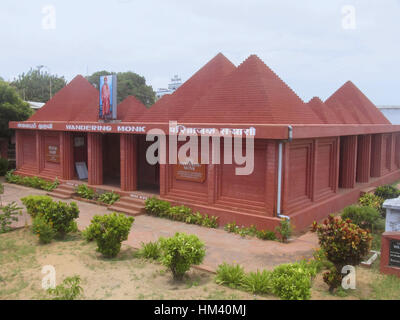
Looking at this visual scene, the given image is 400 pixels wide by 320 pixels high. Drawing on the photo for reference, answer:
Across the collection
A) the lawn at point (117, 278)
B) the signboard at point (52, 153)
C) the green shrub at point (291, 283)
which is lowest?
the lawn at point (117, 278)

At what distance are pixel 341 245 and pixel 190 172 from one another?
6714 millimetres

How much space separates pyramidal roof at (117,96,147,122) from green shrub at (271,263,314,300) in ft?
34.4

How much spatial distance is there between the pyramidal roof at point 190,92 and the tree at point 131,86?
3353 centimetres

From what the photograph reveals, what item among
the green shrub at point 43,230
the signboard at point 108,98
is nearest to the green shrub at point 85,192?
the signboard at point 108,98

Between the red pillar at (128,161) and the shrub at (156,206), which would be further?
the red pillar at (128,161)

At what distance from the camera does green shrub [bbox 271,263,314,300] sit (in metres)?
6.22

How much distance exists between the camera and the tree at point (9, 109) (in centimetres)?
2142

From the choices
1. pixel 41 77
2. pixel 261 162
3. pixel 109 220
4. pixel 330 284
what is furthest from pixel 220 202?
pixel 41 77

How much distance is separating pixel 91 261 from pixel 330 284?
5109mm

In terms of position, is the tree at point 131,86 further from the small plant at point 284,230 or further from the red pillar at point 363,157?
the small plant at point 284,230

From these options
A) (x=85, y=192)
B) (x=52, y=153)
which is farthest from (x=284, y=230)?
(x=52, y=153)

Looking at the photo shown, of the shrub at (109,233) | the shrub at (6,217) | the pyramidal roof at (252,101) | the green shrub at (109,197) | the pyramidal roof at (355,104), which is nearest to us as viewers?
the shrub at (109,233)

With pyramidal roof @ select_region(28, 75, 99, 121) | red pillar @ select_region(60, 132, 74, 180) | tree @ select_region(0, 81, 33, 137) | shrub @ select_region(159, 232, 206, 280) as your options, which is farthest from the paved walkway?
tree @ select_region(0, 81, 33, 137)

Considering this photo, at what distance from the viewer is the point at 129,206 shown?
1375 cm
